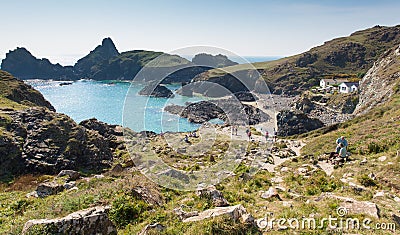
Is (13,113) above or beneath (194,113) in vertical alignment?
above

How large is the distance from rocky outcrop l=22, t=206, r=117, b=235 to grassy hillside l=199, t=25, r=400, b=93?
102103 mm

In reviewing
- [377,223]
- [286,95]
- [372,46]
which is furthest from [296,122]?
[372,46]

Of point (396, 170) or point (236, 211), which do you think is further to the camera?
point (396, 170)

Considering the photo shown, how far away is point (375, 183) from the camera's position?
9992 mm

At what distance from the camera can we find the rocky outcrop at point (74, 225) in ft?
17.2

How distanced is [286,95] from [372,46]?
229 feet

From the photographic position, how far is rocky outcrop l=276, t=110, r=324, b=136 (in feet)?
126

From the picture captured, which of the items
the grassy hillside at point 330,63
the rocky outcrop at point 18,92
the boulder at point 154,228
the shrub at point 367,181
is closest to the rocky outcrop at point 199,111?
the rocky outcrop at point 18,92

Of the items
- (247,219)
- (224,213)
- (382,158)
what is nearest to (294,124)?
(382,158)

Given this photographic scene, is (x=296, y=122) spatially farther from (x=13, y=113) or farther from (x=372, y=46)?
(x=372, y=46)

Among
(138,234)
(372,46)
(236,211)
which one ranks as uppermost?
(372,46)

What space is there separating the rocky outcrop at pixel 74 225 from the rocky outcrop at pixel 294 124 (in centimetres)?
3547

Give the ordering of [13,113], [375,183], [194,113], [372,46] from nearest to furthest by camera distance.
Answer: [375,183] < [13,113] < [194,113] < [372,46]

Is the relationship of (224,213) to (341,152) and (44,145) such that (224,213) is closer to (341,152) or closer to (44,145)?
(341,152)
